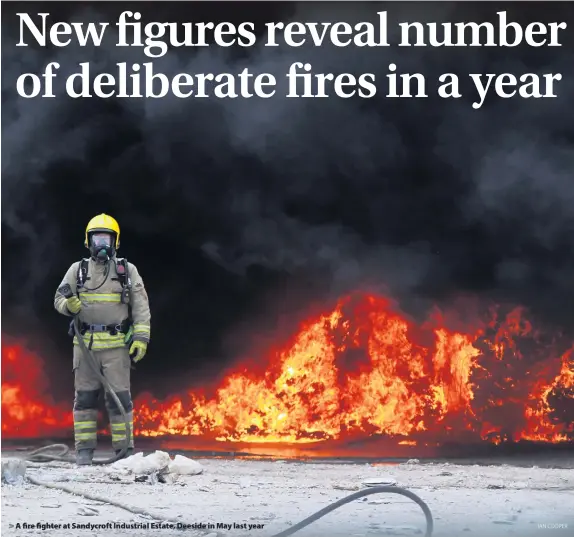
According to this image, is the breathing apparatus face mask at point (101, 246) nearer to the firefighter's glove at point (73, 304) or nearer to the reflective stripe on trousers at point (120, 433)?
the firefighter's glove at point (73, 304)

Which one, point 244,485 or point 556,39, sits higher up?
point 556,39

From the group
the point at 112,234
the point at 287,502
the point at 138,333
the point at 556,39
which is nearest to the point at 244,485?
the point at 287,502

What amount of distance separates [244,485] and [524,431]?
4.49m

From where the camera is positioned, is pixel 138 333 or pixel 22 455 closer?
pixel 138 333

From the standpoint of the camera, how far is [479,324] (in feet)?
45.2

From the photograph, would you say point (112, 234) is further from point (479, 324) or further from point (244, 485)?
point (479, 324)

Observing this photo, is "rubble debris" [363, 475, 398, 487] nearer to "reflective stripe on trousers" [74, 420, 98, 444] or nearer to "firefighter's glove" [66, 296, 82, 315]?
"reflective stripe on trousers" [74, 420, 98, 444]

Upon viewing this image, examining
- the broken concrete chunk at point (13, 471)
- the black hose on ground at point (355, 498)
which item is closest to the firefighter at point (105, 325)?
the broken concrete chunk at point (13, 471)

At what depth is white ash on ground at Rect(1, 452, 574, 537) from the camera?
30.5ft

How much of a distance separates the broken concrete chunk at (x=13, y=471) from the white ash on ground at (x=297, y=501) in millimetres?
187

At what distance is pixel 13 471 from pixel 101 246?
270 cm

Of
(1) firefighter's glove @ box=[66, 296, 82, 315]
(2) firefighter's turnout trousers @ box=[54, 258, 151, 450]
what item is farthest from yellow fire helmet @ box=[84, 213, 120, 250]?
(1) firefighter's glove @ box=[66, 296, 82, 315]

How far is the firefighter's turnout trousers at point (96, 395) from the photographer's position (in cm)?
1190

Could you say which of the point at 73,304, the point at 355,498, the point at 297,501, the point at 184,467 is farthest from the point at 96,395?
the point at 355,498
